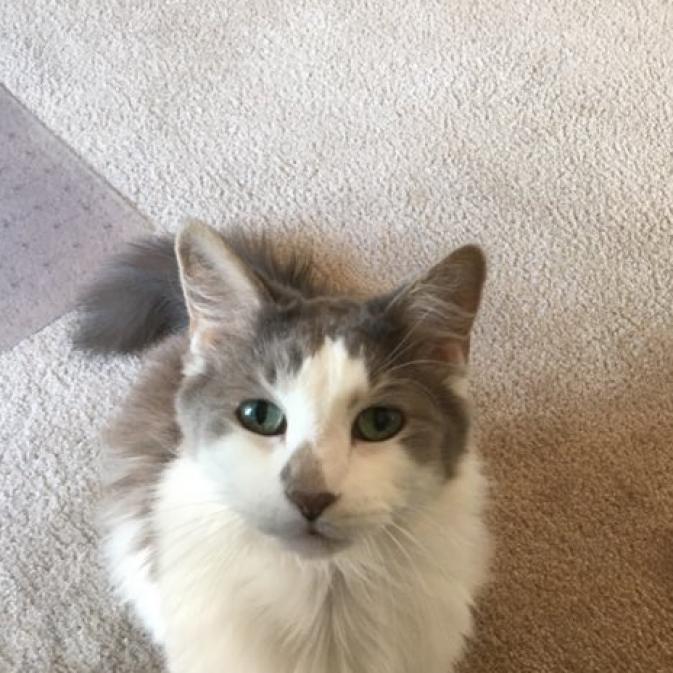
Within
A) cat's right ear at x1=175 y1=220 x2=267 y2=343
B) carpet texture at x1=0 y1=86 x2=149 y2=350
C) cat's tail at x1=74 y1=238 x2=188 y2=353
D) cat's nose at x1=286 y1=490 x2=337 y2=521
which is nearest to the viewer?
cat's nose at x1=286 y1=490 x2=337 y2=521

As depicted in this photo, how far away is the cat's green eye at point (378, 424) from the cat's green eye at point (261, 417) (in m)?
0.08

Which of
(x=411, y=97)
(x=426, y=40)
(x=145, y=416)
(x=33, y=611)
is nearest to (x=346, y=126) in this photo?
(x=411, y=97)

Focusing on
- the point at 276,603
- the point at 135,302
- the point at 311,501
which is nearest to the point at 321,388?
the point at 311,501

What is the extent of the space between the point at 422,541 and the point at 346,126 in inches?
44.1

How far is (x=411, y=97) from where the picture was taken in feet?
6.32

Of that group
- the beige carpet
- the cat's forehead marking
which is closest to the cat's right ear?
the cat's forehead marking

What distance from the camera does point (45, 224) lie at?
168 centimetres

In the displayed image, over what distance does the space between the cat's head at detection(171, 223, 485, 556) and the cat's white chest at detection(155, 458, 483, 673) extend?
0.09m

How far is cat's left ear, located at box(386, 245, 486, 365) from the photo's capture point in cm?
93

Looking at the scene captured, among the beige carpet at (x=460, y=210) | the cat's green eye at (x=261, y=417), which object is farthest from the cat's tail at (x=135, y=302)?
the cat's green eye at (x=261, y=417)

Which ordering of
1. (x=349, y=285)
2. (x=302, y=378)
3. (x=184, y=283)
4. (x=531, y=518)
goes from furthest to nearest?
1. (x=349, y=285)
2. (x=531, y=518)
3. (x=184, y=283)
4. (x=302, y=378)

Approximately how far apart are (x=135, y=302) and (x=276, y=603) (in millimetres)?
542

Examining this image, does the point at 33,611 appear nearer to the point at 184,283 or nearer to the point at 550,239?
the point at 184,283

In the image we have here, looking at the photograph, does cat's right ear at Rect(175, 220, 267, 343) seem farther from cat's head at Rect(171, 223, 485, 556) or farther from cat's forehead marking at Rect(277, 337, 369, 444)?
cat's forehead marking at Rect(277, 337, 369, 444)
